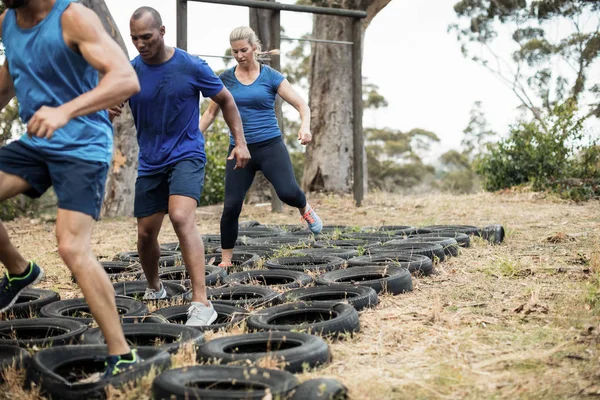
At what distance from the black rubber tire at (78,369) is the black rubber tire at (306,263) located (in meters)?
2.90

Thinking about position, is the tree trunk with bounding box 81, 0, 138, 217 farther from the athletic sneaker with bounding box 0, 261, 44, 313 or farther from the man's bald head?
the athletic sneaker with bounding box 0, 261, 44, 313

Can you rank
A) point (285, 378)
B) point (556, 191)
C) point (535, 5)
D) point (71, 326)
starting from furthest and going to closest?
point (535, 5) < point (556, 191) < point (71, 326) < point (285, 378)

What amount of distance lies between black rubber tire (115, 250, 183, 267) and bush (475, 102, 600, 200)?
33.2ft

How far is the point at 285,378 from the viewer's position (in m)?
3.16

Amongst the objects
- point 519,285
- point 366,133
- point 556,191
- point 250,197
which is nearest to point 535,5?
point 366,133

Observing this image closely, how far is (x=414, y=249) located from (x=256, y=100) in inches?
85.8

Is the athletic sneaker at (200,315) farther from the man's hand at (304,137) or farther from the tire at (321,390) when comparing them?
the man's hand at (304,137)

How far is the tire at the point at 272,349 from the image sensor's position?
11.6ft

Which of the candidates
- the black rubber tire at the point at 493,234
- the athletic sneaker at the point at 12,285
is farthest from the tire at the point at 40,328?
the black rubber tire at the point at 493,234

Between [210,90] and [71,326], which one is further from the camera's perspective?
[210,90]

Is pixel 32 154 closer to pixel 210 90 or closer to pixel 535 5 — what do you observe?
pixel 210 90

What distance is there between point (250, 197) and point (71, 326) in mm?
10822

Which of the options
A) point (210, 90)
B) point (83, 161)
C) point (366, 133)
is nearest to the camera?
point (83, 161)

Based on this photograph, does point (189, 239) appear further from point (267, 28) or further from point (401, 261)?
point (267, 28)
